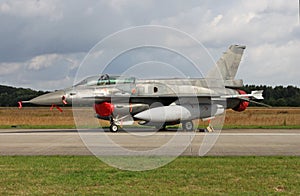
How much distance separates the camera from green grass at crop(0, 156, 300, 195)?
8.93 metres

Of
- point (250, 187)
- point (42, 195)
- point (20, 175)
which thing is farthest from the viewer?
point (20, 175)

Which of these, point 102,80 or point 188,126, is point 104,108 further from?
point 188,126

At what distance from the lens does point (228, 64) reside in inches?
1264

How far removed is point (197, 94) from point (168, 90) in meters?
1.72

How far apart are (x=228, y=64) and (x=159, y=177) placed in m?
22.7

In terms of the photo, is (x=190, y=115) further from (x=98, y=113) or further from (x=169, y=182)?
(x=169, y=182)

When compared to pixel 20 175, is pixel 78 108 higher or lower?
higher

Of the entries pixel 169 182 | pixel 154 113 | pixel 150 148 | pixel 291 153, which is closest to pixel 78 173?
pixel 169 182

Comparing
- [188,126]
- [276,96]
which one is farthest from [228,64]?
[276,96]

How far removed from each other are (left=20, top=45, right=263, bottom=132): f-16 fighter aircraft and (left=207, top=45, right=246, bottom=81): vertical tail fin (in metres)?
Answer: 0.96

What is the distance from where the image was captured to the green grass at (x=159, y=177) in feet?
29.3

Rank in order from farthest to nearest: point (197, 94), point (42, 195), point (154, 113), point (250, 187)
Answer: point (197, 94) < point (154, 113) < point (250, 187) < point (42, 195)

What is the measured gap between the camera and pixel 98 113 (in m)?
26.3

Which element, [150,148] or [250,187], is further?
[150,148]
